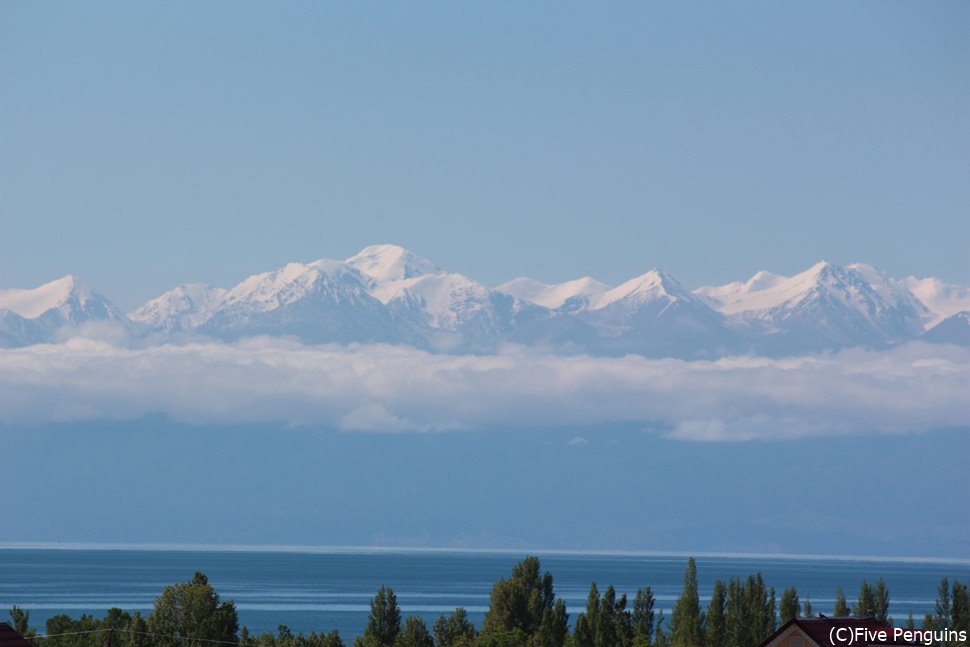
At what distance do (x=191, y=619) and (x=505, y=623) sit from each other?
29523 mm

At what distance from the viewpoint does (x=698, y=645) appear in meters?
118

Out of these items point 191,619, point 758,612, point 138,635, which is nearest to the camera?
point 138,635

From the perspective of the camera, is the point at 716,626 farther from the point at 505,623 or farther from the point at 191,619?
the point at 191,619

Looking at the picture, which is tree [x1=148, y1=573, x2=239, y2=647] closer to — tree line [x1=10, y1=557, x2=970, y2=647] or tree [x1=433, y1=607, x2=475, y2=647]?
tree line [x1=10, y1=557, x2=970, y2=647]

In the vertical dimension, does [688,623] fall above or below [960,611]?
below

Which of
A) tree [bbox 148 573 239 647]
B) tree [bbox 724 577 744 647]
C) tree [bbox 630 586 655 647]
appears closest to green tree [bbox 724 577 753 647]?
tree [bbox 724 577 744 647]

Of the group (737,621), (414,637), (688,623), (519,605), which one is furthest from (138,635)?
(688,623)

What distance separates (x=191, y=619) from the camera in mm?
88312

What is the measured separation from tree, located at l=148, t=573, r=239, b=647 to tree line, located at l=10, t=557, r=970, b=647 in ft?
0.18

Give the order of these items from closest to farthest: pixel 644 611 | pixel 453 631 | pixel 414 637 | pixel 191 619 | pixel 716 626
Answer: pixel 191 619, pixel 414 637, pixel 453 631, pixel 716 626, pixel 644 611

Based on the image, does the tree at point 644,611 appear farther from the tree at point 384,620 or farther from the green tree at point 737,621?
the tree at point 384,620

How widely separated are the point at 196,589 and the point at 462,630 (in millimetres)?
23722

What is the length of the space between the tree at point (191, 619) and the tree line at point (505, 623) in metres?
0.05

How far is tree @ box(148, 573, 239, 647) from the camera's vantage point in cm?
8756
